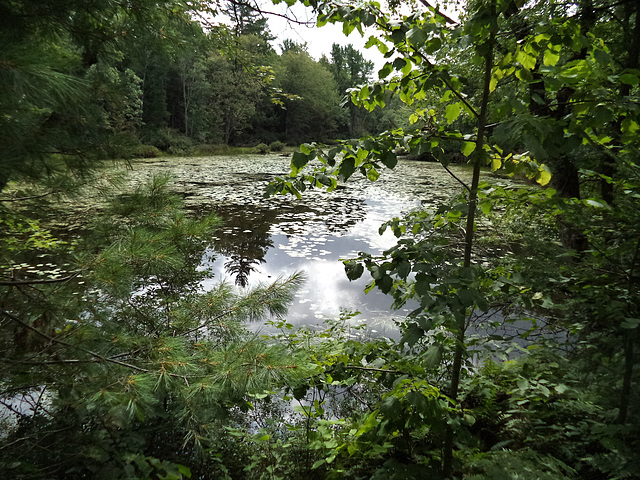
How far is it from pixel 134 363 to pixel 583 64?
2.22m

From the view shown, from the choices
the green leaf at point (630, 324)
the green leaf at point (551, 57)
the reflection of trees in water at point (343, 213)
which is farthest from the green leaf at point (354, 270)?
the reflection of trees in water at point (343, 213)

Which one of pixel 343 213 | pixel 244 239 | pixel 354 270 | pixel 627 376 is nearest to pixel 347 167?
pixel 354 270

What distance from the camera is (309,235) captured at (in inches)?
301

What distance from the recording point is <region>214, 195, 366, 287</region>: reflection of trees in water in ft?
20.4

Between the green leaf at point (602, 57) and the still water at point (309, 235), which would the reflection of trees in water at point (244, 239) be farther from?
the green leaf at point (602, 57)

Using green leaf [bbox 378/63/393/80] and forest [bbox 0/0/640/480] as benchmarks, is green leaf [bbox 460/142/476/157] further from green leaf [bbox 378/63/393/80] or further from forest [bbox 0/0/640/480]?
green leaf [bbox 378/63/393/80]

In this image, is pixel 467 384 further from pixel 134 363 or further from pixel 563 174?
pixel 563 174

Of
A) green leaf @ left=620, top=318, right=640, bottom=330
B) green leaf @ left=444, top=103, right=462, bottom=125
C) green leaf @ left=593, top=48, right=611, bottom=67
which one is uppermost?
green leaf @ left=593, top=48, right=611, bottom=67

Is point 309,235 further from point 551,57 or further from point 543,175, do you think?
point 551,57

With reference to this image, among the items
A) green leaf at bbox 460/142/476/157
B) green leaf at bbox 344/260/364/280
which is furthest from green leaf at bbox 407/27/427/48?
green leaf at bbox 344/260/364/280

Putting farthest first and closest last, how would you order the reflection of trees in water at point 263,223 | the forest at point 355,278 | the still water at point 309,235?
the reflection of trees in water at point 263,223, the still water at point 309,235, the forest at point 355,278

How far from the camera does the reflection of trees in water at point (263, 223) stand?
621 centimetres

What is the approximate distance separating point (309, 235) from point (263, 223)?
1.36m

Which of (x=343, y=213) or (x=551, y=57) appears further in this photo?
(x=343, y=213)
